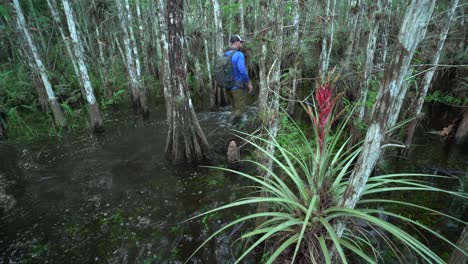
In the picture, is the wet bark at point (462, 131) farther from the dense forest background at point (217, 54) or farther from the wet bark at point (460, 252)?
the wet bark at point (460, 252)

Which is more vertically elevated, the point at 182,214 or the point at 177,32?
the point at 177,32

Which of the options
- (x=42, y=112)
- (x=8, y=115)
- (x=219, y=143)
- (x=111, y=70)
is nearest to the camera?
(x=219, y=143)

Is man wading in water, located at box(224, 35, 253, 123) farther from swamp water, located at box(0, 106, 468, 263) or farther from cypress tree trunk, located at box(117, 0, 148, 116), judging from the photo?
cypress tree trunk, located at box(117, 0, 148, 116)

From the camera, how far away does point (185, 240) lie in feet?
11.4

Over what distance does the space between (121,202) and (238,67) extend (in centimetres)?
387

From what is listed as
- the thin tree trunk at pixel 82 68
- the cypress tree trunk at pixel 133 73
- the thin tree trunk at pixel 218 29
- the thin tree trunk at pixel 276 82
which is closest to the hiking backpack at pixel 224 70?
the thin tree trunk at pixel 218 29

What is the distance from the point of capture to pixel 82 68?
6.94 metres

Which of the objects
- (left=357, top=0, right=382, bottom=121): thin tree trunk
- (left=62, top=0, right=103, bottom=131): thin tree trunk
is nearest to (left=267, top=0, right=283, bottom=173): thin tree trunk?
(left=357, top=0, right=382, bottom=121): thin tree trunk

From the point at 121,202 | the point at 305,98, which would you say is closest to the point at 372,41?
the point at 305,98

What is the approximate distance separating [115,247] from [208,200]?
60.7 inches

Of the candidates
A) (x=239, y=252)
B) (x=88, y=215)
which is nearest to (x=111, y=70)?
(x=88, y=215)

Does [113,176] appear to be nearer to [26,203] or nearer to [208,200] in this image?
[26,203]

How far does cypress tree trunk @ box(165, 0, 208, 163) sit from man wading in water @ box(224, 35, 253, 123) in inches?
59.3

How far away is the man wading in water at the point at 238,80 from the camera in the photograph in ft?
19.2
